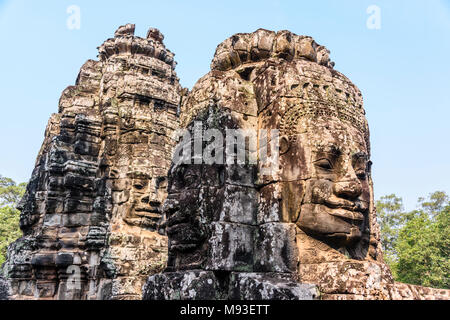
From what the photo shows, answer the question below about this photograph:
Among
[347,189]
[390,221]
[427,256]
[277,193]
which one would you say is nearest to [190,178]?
[277,193]

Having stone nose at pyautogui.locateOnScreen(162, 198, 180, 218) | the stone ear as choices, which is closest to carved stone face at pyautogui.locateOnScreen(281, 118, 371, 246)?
the stone ear

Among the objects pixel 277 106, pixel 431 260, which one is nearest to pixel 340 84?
pixel 277 106

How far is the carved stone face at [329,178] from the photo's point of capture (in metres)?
3.74

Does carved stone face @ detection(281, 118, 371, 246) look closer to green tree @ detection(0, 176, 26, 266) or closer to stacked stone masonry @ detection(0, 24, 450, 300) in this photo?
stacked stone masonry @ detection(0, 24, 450, 300)

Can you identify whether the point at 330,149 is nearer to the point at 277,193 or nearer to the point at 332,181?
the point at 332,181

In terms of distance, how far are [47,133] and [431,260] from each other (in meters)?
16.3

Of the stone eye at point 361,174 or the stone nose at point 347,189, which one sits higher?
the stone eye at point 361,174

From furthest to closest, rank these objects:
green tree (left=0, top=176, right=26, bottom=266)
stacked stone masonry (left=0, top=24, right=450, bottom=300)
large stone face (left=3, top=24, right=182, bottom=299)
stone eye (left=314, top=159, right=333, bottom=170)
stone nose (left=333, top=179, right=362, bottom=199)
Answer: green tree (left=0, top=176, right=26, bottom=266) → large stone face (left=3, top=24, right=182, bottom=299) → stone eye (left=314, top=159, right=333, bottom=170) → stone nose (left=333, top=179, right=362, bottom=199) → stacked stone masonry (left=0, top=24, right=450, bottom=300)

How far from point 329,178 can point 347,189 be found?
0.74ft

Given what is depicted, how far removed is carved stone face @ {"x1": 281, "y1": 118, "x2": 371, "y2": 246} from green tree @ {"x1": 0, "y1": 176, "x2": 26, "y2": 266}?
21632 mm

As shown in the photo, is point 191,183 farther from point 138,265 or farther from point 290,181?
point 138,265

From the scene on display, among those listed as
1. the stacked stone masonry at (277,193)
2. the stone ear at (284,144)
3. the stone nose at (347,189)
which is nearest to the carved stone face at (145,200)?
the stacked stone masonry at (277,193)

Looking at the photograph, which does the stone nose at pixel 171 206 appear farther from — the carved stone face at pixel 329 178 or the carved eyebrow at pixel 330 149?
the carved eyebrow at pixel 330 149

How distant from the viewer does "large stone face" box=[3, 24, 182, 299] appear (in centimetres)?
944
